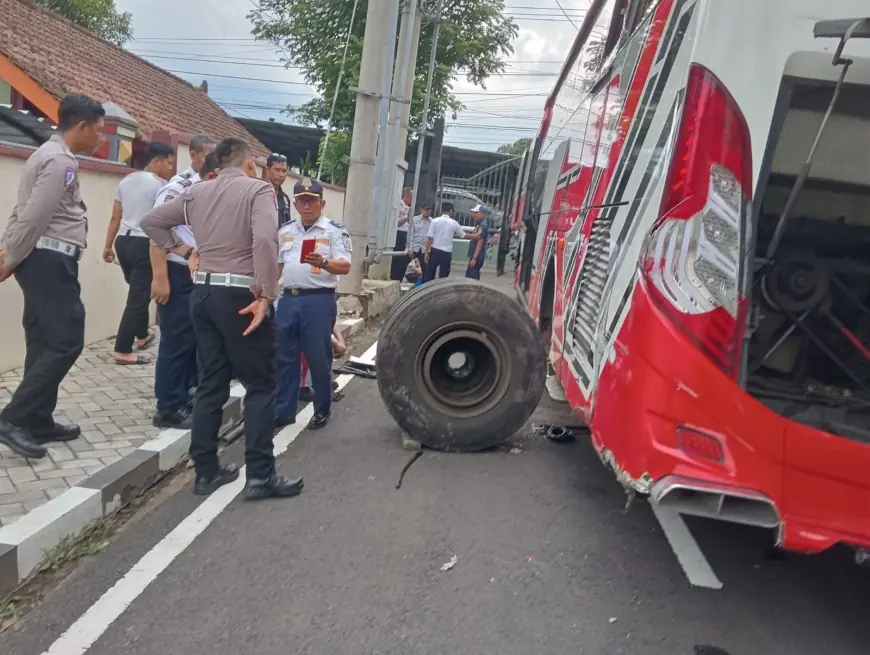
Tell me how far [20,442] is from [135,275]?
2.07m

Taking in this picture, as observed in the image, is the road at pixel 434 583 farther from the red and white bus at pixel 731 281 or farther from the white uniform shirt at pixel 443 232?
the white uniform shirt at pixel 443 232

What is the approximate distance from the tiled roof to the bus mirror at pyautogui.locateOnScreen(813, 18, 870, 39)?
12490mm

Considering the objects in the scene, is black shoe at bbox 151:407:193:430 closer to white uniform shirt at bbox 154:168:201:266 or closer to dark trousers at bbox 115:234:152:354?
white uniform shirt at bbox 154:168:201:266

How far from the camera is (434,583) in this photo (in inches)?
137

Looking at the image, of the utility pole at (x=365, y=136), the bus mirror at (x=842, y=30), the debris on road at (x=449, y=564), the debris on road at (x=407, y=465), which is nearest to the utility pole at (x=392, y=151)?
the utility pole at (x=365, y=136)

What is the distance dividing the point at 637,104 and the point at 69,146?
3006mm

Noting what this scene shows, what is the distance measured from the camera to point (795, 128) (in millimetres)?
3639

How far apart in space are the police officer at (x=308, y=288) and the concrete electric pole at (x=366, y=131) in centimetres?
408

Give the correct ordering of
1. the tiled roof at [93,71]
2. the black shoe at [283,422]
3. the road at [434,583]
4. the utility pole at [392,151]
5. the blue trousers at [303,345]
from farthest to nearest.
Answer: the tiled roof at [93,71] → the utility pole at [392,151] → the black shoe at [283,422] → the blue trousers at [303,345] → the road at [434,583]

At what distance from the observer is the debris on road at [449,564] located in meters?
3.62

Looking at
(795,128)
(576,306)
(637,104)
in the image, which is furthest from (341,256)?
(795,128)

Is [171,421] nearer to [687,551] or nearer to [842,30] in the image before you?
[687,551]

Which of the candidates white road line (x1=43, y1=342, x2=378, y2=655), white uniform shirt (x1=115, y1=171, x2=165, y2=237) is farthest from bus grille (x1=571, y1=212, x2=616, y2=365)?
white uniform shirt (x1=115, y1=171, x2=165, y2=237)

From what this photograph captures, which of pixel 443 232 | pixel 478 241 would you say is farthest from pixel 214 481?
pixel 478 241
